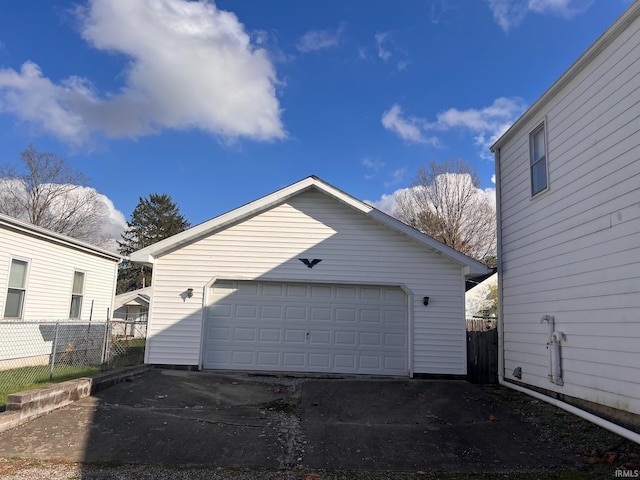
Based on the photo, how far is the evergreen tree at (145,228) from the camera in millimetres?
49469

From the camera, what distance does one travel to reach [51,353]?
11758 mm

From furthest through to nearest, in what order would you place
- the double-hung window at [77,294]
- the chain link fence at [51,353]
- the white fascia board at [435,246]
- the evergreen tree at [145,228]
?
the evergreen tree at [145,228] → the double-hung window at [77,294] → the white fascia board at [435,246] → the chain link fence at [51,353]

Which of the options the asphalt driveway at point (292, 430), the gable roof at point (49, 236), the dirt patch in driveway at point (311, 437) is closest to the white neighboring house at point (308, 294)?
the asphalt driveway at point (292, 430)

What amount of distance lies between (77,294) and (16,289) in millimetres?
2764

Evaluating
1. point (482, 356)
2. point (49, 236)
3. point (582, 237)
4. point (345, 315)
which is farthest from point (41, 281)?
point (582, 237)

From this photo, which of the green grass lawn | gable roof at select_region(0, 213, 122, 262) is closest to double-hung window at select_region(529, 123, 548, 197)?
the green grass lawn

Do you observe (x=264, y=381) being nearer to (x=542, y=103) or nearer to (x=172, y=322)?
(x=172, y=322)

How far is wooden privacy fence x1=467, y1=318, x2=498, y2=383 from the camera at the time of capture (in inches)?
405

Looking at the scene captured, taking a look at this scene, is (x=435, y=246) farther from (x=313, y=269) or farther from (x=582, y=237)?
(x=582, y=237)

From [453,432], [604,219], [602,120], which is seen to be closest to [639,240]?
[604,219]

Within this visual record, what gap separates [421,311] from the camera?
33.7 ft

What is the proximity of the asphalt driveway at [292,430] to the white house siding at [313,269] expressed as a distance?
1462 mm

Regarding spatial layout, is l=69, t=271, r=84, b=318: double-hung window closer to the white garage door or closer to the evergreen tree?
the white garage door

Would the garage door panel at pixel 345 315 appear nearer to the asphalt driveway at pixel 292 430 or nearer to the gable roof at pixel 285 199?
the asphalt driveway at pixel 292 430
